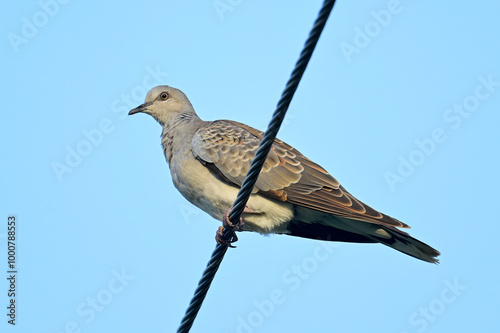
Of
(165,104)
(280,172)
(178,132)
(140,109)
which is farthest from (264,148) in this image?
(140,109)

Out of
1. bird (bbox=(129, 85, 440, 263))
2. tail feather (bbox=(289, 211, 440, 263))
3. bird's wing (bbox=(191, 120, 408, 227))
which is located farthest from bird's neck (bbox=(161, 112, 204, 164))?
tail feather (bbox=(289, 211, 440, 263))

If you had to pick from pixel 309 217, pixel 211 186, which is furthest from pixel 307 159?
pixel 211 186

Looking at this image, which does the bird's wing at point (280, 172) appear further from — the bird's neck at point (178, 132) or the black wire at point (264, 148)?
the black wire at point (264, 148)

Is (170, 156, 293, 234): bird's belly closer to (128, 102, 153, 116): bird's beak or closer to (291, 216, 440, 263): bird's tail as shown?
(291, 216, 440, 263): bird's tail

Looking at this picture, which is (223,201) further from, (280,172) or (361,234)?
(361,234)

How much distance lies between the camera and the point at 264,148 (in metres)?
3.32

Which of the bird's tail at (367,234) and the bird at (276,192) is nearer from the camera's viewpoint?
the bird's tail at (367,234)

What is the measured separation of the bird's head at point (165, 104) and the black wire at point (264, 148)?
3306mm

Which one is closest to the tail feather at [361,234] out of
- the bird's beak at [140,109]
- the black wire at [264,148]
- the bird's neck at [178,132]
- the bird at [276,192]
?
the bird at [276,192]

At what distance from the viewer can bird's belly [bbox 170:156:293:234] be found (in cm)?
566

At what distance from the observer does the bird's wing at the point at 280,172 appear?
17.7ft

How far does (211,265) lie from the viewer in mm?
3836

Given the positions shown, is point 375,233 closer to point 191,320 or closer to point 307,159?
point 307,159

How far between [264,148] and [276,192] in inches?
91.3
